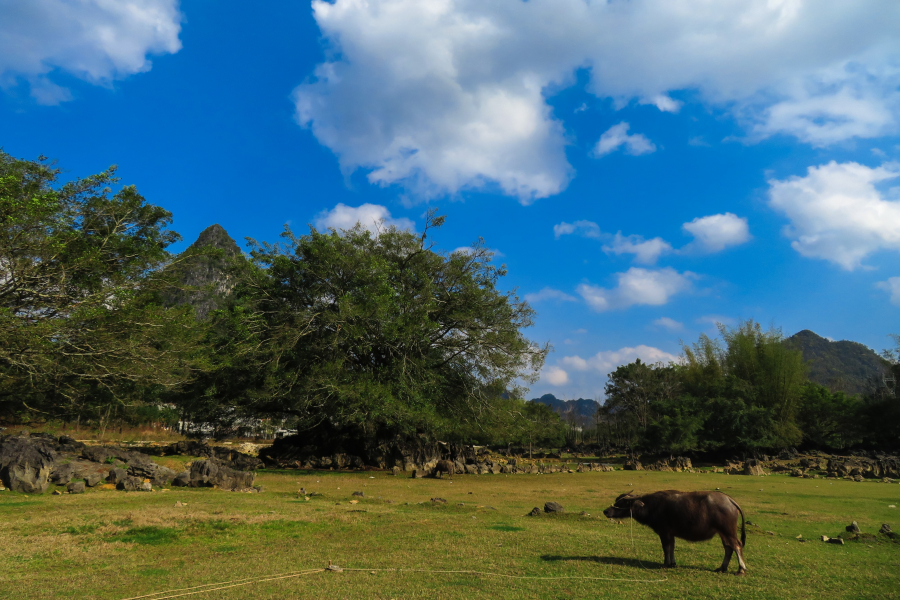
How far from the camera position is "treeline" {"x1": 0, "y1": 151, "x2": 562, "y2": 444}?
48.2 feet

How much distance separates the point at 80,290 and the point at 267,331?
22.5ft

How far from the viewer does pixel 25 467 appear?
35.3 feet

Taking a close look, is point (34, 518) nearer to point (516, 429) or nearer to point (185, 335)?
point (185, 335)

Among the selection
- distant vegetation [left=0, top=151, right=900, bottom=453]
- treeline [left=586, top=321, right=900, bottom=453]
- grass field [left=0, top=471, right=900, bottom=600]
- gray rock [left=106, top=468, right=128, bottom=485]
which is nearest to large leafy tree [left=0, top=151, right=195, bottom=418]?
distant vegetation [left=0, top=151, right=900, bottom=453]

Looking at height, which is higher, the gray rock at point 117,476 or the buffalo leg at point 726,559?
the buffalo leg at point 726,559

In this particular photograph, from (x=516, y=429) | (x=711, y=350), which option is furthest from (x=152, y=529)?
(x=711, y=350)

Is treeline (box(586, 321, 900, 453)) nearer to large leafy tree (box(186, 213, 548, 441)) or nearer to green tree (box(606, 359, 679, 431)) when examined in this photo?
green tree (box(606, 359, 679, 431))

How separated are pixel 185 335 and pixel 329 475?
306 inches

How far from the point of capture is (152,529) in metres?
7.16

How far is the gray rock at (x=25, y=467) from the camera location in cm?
1039

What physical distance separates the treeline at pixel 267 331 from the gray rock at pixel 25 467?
257 cm

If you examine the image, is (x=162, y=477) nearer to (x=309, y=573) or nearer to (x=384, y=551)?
(x=384, y=551)

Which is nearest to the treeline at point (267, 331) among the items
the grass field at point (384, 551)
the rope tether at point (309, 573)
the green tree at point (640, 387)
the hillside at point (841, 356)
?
the grass field at point (384, 551)

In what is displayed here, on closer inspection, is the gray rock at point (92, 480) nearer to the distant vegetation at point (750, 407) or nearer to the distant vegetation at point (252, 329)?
the distant vegetation at point (252, 329)
